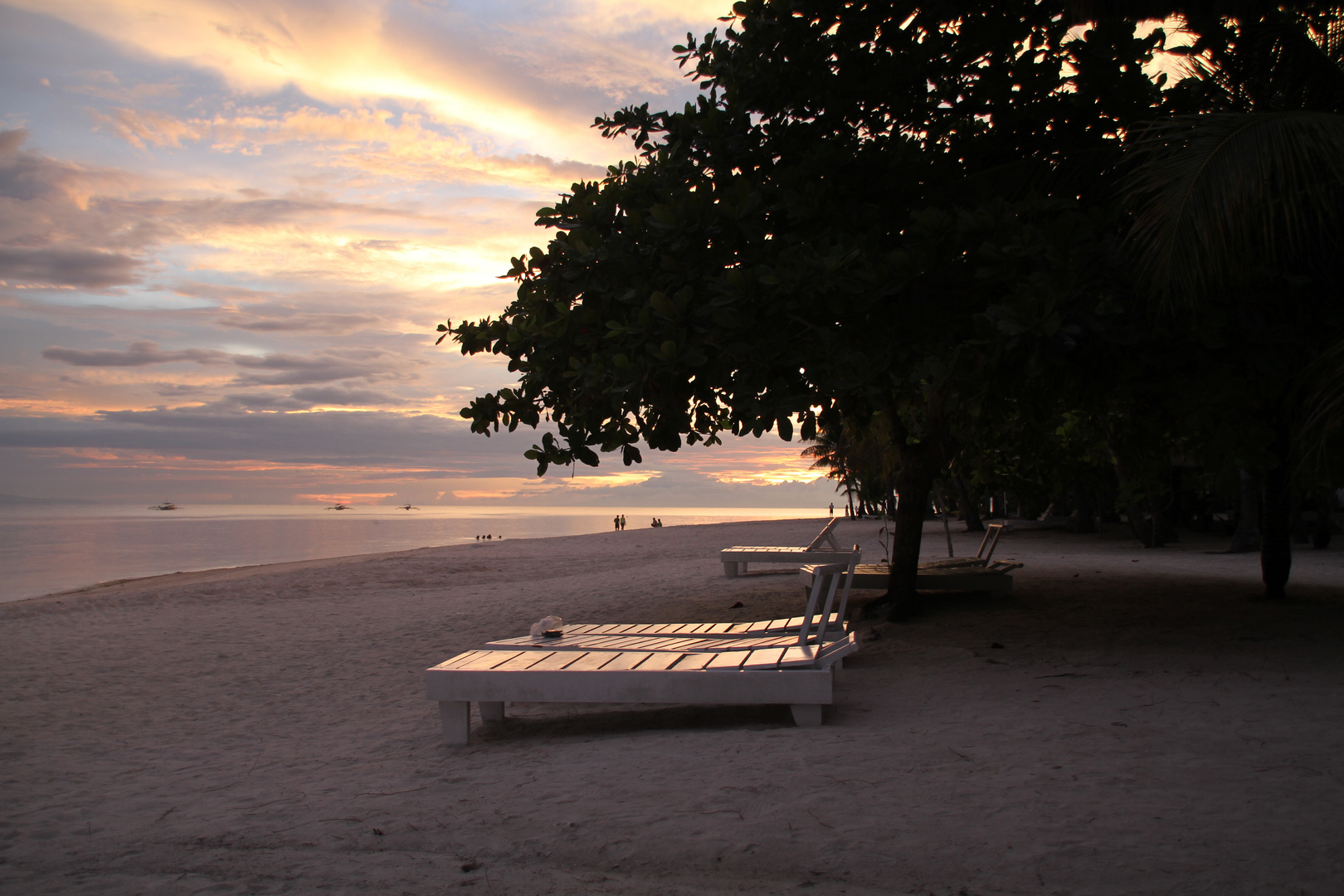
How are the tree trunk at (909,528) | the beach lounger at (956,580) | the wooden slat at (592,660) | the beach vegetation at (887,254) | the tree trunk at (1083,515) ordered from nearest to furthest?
1. the wooden slat at (592,660)
2. the beach vegetation at (887,254)
3. the tree trunk at (909,528)
4. the beach lounger at (956,580)
5. the tree trunk at (1083,515)

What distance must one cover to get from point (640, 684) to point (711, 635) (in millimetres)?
1436

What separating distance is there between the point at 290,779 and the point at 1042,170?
298 inches

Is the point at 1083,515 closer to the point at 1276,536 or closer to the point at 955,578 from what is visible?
the point at 1276,536

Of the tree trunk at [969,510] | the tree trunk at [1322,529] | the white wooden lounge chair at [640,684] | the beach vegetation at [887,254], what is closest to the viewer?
the white wooden lounge chair at [640,684]

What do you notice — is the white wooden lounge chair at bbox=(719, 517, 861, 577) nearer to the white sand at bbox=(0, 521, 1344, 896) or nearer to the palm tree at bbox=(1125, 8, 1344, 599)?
the white sand at bbox=(0, 521, 1344, 896)

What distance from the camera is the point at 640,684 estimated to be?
196 inches

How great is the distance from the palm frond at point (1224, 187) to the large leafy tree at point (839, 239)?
60 cm

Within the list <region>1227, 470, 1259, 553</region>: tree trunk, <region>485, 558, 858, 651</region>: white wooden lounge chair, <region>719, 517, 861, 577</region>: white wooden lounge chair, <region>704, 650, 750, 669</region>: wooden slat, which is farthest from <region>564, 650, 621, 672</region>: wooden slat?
<region>1227, 470, 1259, 553</region>: tree trunk

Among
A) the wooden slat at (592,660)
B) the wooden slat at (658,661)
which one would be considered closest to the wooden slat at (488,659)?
the wooden slat at (592,660)

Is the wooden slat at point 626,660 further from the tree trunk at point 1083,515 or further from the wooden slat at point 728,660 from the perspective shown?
the tree trunk at point 1083,515

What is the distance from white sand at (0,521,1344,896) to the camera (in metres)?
3.16

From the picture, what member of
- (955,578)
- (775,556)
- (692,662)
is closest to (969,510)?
(775,556)

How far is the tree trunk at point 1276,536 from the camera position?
32.4 feet

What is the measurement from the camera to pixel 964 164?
8.33 meters
